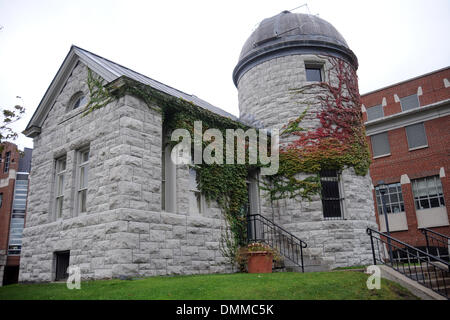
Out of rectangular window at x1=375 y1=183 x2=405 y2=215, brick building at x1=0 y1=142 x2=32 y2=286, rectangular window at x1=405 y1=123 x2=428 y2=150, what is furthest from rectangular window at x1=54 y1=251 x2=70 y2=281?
rectangular window at x1=405 y1=123 x2=428 y2=150

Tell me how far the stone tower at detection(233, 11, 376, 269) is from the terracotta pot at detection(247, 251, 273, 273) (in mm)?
2143

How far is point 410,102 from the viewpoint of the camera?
25453mm

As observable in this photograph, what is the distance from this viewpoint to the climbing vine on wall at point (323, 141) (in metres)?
13.6

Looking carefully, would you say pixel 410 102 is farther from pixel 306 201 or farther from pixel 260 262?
pixel 260 262

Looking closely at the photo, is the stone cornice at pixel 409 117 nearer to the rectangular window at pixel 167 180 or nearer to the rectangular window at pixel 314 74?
the rectangular window at pixel 314 74

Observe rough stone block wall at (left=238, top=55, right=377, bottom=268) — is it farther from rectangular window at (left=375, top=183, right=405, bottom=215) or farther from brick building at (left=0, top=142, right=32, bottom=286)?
brick building at (left=0, top=142, right=32, bottom=286)

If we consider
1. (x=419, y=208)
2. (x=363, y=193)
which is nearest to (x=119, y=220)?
(x=363, y=193)

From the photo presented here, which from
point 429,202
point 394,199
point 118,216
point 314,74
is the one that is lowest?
point 118,216

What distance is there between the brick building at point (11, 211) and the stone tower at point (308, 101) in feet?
69.5

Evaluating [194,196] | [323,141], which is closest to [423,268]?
[323,141]

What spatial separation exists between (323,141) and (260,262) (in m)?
5.25

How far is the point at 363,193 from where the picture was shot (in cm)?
1381

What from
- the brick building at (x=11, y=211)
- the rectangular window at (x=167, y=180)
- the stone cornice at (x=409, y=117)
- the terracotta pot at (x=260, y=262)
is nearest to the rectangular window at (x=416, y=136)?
the stone cornice at (x=409, y=117)
